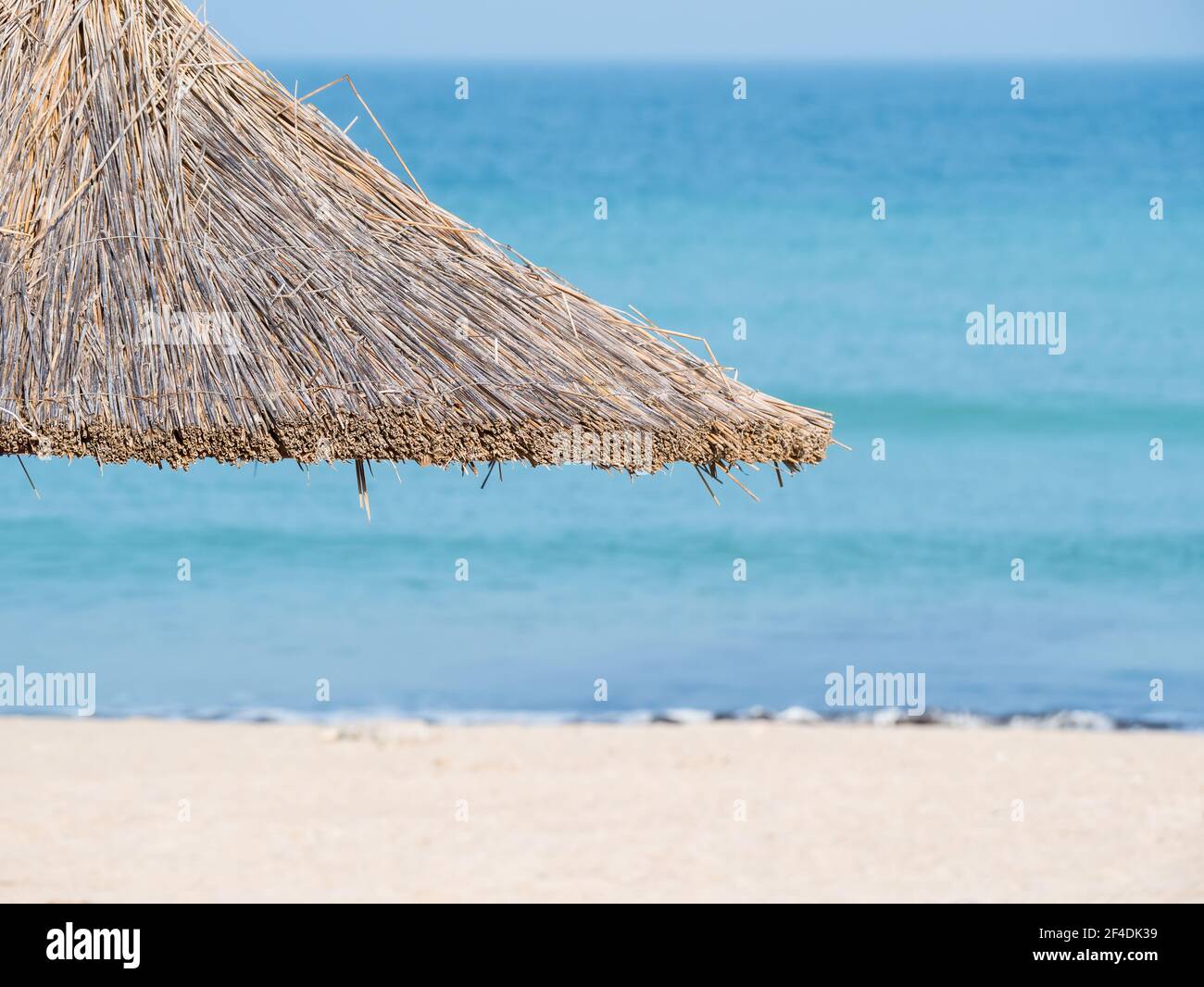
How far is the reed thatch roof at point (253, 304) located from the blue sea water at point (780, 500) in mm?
632

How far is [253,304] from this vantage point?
13.6 feet

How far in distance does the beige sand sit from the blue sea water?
137 centimetres

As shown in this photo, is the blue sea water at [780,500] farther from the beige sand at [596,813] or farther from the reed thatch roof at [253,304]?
the beige sand at [596,813]

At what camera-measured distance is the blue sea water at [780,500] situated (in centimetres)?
1187

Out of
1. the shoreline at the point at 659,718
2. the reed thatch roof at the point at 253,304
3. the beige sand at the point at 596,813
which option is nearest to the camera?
the reed thatch roof at the point at 253,304

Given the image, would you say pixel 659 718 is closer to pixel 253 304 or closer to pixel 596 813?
pixel 596 813

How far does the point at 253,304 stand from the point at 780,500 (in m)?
12.6

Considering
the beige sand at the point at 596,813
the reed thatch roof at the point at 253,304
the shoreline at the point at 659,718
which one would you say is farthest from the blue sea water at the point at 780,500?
the beige sand at the point at 596,813

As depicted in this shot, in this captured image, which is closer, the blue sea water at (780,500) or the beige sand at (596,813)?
the beige sand at (596,813)

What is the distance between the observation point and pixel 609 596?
13867 mm
